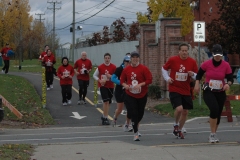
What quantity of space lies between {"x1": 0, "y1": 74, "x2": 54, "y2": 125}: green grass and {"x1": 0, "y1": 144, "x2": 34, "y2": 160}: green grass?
7.18 m

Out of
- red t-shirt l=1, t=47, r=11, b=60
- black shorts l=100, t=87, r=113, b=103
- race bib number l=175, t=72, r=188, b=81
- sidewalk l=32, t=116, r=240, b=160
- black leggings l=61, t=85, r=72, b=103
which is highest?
red t-shirt l=1, t=47, r=11, b=60

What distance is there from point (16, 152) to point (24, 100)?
39.3 ft

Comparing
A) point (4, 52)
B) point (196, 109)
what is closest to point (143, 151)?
point (196, 109)

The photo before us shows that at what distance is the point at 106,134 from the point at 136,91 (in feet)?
7.92

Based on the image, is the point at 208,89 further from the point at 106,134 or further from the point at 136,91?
the point at 106,134

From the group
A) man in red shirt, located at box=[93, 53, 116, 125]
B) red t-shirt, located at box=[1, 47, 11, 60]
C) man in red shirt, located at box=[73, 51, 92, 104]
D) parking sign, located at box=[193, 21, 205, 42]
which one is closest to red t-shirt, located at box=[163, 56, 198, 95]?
man in red shirt, located at box=[93, 53, 116, 125]

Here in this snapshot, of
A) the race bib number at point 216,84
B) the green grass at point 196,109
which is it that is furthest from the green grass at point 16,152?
the green grass at point 196,109

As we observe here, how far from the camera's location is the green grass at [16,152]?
8.73 metres

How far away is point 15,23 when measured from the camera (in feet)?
192

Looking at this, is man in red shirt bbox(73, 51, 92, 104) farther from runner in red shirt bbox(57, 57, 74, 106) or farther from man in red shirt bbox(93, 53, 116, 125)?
man in red shirt bbox(93, 53, 116, 125)

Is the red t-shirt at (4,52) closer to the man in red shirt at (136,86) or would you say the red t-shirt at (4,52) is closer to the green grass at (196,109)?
the green grass at (196,109)

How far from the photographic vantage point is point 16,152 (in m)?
9.33

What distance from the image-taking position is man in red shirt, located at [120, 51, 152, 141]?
38.0ft

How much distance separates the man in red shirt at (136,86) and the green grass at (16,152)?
2504 mm
